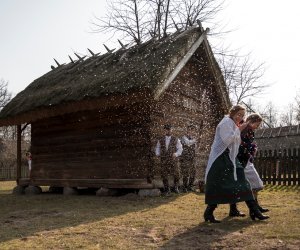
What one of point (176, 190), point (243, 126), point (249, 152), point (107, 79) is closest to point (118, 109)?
point (107, 79)

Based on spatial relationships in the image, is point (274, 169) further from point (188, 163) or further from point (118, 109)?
point (118, 109)

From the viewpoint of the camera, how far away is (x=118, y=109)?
11.2m

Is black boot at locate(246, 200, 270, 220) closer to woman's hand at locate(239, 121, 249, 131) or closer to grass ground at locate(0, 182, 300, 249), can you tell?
grass ground at locate(0, 182, 300, 249)

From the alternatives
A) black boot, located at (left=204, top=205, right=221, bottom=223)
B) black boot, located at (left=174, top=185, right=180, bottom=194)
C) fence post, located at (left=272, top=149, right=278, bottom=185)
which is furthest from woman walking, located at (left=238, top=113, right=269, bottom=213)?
fence post, located at (left=272, top=149, right=278, bottom=185)

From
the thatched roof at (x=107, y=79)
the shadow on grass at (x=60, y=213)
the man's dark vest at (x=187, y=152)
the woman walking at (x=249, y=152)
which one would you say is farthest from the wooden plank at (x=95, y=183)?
the woman walking at (x=249, y=152)

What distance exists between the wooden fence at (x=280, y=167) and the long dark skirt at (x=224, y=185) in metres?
8.31

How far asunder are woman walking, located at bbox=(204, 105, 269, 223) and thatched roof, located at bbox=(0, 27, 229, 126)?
3.62m

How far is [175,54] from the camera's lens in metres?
10.7

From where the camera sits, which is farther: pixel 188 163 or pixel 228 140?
pixel 188 163

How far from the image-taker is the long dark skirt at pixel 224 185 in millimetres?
5828

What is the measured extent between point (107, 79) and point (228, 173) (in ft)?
18.9

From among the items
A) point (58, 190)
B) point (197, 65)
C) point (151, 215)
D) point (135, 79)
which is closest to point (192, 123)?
point (197, 65)

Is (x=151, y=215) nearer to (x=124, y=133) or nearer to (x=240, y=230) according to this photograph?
(x=240, y=230)

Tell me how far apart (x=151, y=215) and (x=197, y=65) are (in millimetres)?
7623
